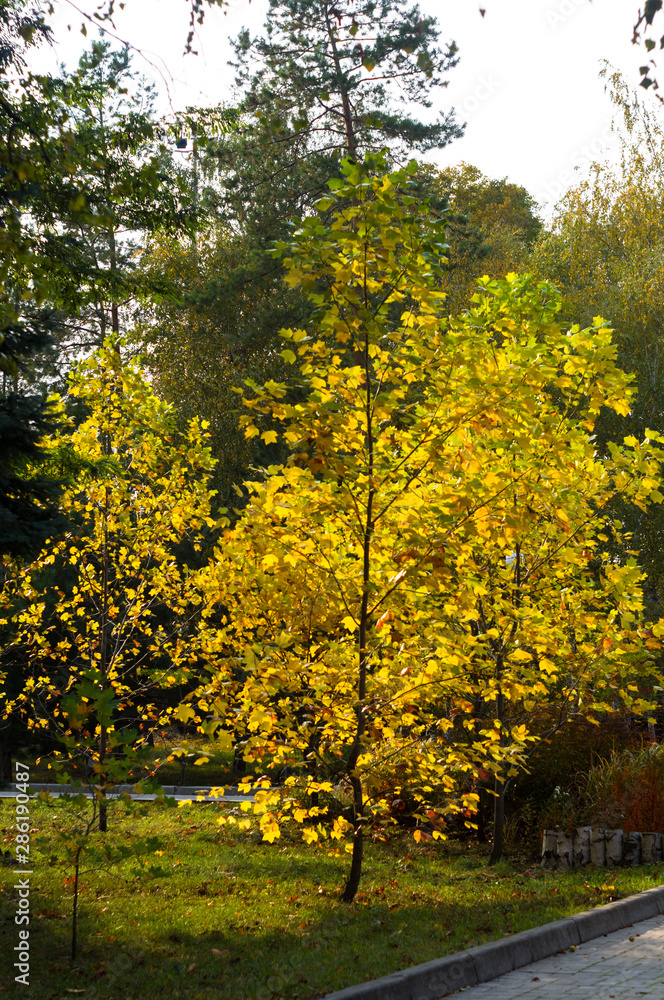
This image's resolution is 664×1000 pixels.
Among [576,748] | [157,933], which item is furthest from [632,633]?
[157,933]

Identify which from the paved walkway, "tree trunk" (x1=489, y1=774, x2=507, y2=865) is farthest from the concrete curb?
"tree trunk" (x1=489, y1=774, x2=507, y2=865)

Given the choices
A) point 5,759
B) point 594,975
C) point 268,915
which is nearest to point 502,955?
point 594,975

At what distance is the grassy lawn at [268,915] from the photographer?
5.11m

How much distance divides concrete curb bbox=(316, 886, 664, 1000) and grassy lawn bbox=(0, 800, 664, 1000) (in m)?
0.17

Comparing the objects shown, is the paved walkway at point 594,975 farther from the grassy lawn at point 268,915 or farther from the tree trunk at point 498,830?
the tree trunk at point 498,830

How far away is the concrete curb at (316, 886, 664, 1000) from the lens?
4973mm

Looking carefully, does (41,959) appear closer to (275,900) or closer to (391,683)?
(275,900)

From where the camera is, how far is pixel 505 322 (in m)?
7.70

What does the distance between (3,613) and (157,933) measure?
38.7 ft

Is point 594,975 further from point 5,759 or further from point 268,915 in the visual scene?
point 5,759

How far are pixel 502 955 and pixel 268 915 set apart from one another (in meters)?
1.80

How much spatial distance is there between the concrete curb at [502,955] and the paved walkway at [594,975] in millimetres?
65

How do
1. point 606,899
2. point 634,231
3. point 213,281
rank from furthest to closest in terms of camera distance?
1. point 634,231
2. point 213,281
3. point 606,899

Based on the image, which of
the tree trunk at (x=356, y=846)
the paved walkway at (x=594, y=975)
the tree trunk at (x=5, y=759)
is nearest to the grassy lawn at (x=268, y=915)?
the tree trunk at (x=356, y=846)
